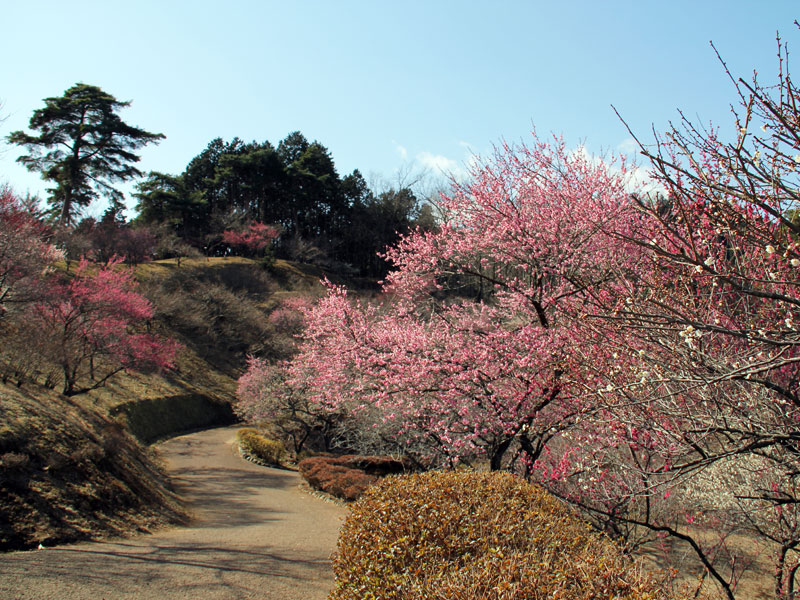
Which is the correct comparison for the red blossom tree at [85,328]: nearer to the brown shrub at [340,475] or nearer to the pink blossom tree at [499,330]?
the brown shrub at [340,475]

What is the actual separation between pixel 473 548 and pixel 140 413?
70.1 ft

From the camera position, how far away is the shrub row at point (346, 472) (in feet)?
48.6

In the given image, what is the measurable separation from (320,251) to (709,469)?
42.4 metres

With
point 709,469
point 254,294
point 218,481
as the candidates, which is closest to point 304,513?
point 218,481

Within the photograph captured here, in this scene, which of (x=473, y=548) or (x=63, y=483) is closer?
(x=473, y=548)

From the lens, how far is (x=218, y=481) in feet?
54.3

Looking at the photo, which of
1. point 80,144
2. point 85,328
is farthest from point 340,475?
point 80,144

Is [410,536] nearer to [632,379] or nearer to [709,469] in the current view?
[632,379]

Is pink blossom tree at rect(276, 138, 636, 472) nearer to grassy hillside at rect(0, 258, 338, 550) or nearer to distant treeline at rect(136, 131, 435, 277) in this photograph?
grassy hillside at rect(0, 258, 338, 550)

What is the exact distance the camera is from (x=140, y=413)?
22.2m

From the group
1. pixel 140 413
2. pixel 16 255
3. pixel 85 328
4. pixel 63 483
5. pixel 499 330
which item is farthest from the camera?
pixel 140 413

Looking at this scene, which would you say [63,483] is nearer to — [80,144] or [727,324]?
[727,324]

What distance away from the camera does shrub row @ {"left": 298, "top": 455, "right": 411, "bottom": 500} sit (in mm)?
14820

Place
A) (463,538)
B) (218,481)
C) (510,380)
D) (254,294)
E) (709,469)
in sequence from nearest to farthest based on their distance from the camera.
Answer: (463,538) < (709,469) < (510,380) < (218,481) < (254,294)
